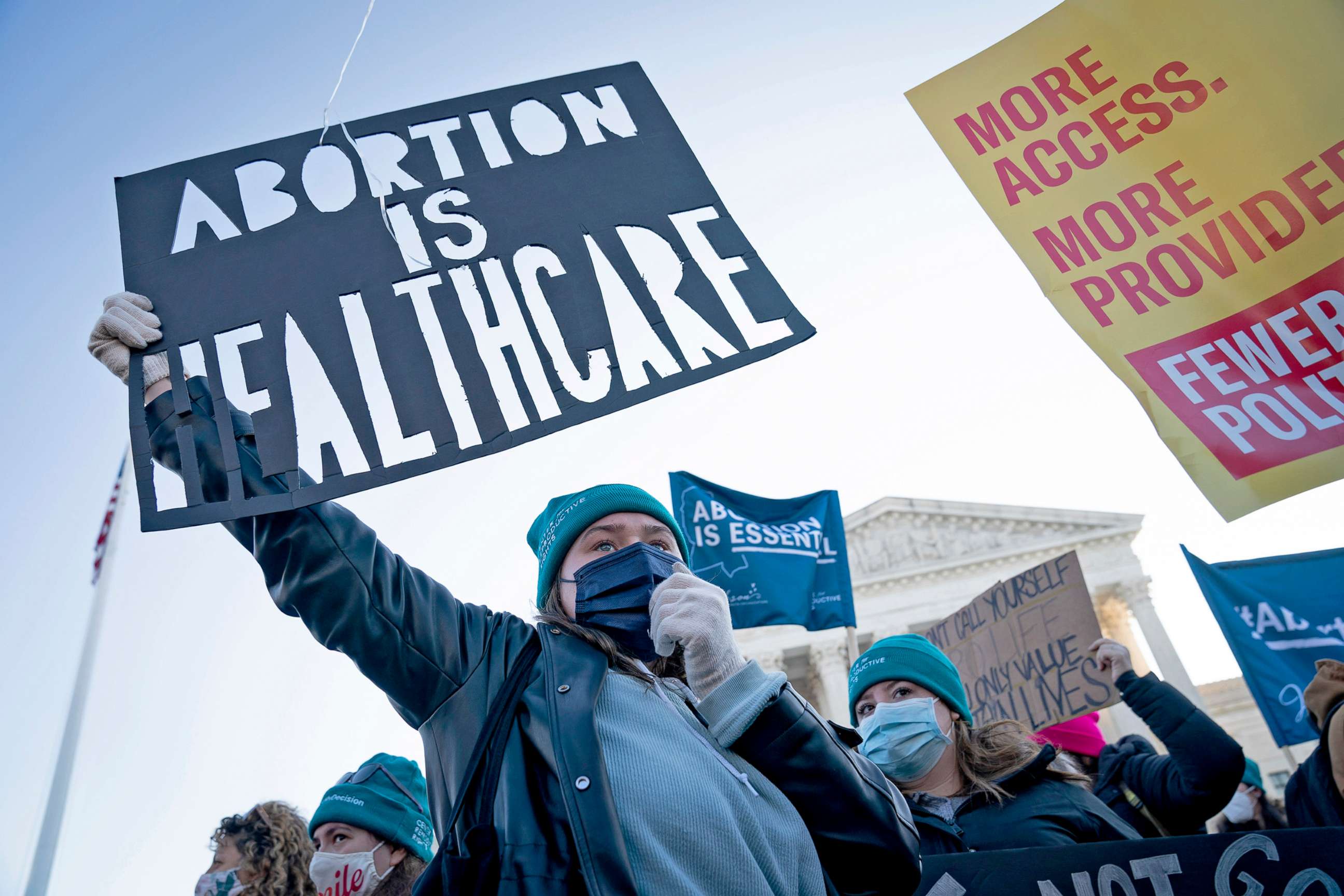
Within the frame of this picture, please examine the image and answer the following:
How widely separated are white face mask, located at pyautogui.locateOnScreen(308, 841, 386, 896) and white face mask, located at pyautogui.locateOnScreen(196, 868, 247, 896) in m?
0.76

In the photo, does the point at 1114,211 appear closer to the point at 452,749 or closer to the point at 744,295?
the point at 744,295

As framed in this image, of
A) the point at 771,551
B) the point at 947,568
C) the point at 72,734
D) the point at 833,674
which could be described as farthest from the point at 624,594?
the point at 947,568

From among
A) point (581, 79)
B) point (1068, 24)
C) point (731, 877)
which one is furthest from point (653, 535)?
point (1068, 24)

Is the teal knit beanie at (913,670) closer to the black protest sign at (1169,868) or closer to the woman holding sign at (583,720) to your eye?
the black protest sign at (1169,868)

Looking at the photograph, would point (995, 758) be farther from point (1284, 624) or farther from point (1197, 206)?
point (1284, 624)

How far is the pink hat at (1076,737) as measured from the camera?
5508 millimetres

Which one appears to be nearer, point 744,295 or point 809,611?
point 744,295

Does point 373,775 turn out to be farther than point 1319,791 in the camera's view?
Yes

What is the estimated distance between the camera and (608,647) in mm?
2006

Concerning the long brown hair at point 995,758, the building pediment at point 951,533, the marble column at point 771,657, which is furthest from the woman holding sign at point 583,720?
the building pediment at point 951,533

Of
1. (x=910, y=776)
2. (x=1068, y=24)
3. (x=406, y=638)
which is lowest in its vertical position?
(x=910, y=776)

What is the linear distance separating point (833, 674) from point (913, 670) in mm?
26741

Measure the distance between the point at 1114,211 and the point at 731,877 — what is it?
3.38m

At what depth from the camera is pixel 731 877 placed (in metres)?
1.66
